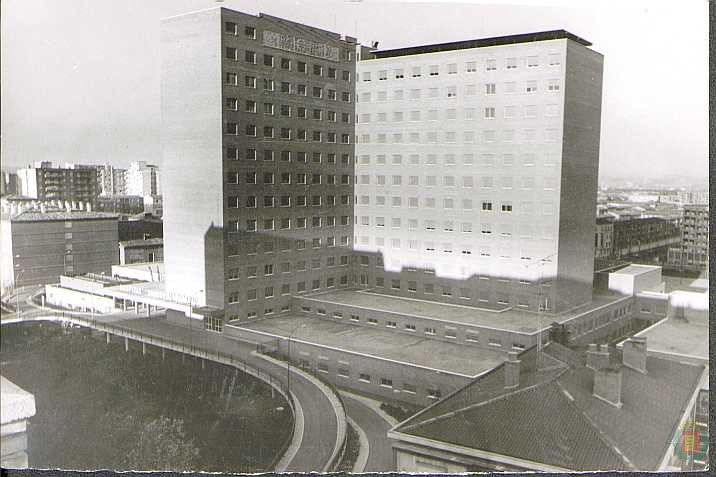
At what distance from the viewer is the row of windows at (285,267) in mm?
5348

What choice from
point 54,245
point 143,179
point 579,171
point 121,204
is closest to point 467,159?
point 579,171

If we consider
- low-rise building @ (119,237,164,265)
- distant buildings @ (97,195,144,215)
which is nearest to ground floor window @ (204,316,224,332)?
low-rise building @ (119,237,164,265)

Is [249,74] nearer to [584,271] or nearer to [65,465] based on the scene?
[584,271]

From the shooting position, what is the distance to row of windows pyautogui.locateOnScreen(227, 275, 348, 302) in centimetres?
535

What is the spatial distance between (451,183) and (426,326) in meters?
1.18

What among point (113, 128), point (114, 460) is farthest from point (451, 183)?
point (114, 460)

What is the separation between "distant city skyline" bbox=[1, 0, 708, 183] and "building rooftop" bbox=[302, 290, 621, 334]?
123cm

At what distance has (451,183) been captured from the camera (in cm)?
528

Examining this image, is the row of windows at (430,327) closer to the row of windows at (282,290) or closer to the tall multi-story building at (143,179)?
the row of windows at (282,290)

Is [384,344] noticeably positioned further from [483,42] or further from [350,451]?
[483,42]

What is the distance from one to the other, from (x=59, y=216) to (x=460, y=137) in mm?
3436

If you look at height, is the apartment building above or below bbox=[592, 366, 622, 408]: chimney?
above

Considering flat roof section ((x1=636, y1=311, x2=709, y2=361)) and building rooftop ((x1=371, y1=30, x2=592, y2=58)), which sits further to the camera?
flat roof section ((x1=636, y1=311, x2=709, y2=361))

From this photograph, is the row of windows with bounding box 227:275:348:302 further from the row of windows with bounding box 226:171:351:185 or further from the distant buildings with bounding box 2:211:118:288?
the distant buildings with bounding box 2:211:118:288
